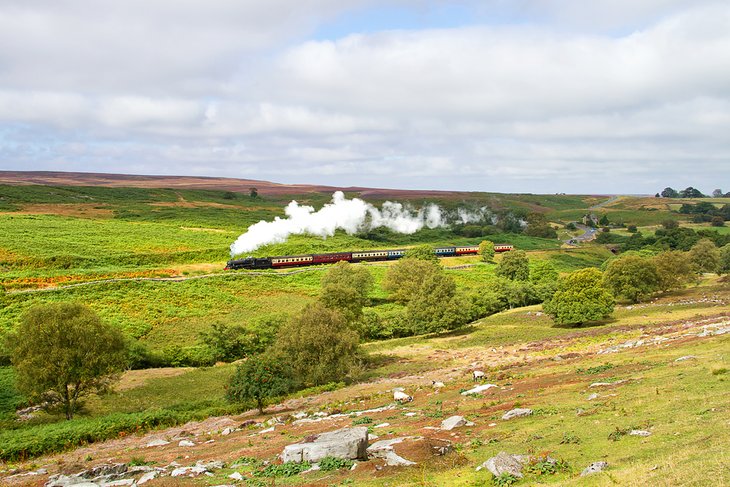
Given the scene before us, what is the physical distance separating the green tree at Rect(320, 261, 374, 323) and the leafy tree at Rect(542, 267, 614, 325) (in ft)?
78.8

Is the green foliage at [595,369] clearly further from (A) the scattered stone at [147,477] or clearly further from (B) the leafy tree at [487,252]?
(B) the leafy tree at [487,252]

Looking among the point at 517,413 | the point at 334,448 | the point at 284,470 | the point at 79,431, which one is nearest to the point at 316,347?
the point at 79,431

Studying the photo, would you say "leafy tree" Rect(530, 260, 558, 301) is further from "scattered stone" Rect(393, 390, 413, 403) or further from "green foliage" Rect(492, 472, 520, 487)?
"green foliage" Rect(492, 472, 520, 487)

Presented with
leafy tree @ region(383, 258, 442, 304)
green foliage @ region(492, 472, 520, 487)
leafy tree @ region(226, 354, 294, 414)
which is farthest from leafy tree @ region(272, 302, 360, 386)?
leafy tree @ region(383, 258, 442, 304)

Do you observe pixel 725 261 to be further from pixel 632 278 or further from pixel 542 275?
pixel 632 278

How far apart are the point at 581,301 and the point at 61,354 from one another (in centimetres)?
5385

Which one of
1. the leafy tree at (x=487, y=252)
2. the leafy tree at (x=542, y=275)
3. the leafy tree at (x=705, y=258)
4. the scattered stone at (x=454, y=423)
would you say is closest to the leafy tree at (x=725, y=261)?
the leafy tree at (x=705, y=258)

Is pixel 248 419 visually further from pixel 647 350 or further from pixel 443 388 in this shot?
pixel 647 350

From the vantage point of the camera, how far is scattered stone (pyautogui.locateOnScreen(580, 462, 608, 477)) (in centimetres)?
1494

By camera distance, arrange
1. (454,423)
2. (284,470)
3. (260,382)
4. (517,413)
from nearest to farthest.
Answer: (284,470), (454,423), (517,413), (260,382)

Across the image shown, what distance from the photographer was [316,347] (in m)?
43.2

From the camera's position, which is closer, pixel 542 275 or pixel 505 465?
pixel 505 465

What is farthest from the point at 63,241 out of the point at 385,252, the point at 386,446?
the point at 386,446

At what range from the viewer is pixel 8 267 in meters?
86.5
